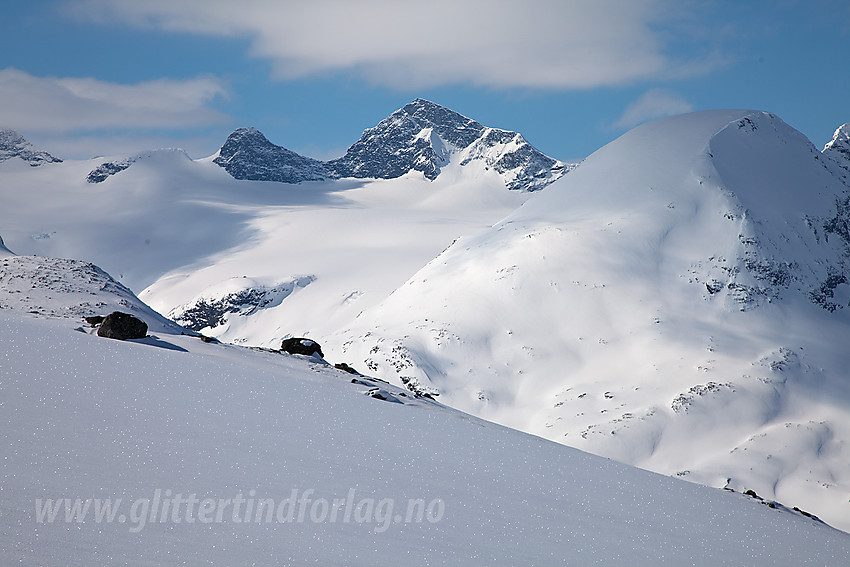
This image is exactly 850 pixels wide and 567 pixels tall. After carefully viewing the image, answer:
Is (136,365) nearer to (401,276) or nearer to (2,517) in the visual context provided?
(2,517)

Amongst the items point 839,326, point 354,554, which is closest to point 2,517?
point 354,554

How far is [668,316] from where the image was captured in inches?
3679

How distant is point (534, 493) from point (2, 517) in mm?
7056

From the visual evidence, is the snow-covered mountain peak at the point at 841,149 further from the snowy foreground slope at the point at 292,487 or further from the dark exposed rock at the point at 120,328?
the dark exposed rock at the point at 120,328

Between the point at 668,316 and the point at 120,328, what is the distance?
8740 cm

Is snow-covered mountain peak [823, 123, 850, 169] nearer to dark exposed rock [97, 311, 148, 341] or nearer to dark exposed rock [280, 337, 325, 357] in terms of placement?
dark exposed rock [280, 337, 325, 357]

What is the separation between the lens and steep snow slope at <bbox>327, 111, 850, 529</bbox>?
7381 cm

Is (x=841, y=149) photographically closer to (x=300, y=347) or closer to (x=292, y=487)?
(x=300, y=347)

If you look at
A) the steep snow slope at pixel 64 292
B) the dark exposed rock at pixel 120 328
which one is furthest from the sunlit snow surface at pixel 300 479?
the steep snow slope at pixel 64 292

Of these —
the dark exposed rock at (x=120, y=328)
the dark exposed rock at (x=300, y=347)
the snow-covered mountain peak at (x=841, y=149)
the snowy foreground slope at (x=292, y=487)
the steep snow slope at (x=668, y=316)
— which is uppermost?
the snow-covered mountain peak at (x=841, y=149)

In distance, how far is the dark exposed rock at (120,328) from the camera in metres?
17.0

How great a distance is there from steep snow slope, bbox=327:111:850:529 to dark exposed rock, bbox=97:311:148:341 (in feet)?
193

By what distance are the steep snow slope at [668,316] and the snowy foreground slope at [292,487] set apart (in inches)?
2359

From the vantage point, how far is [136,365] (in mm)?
13430
